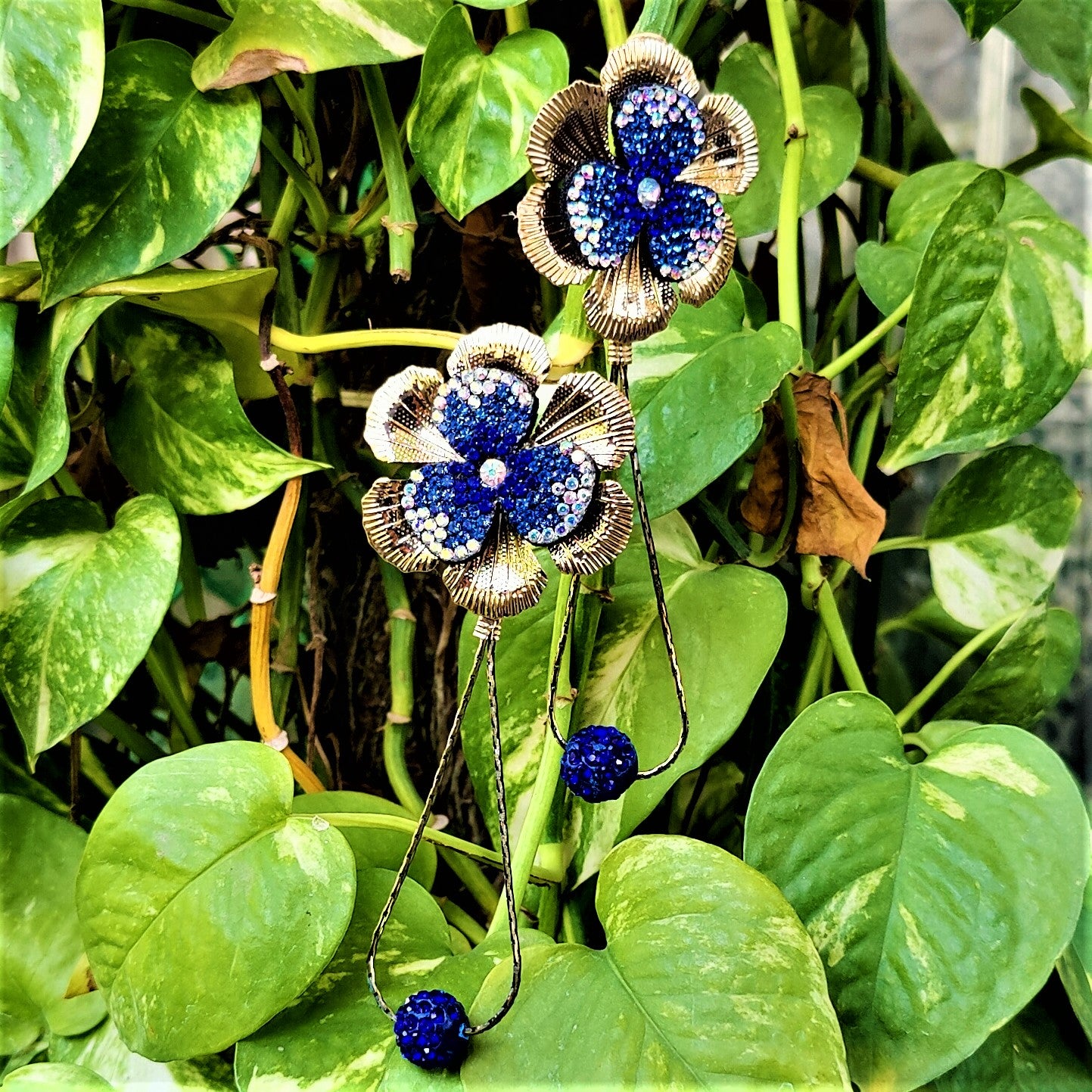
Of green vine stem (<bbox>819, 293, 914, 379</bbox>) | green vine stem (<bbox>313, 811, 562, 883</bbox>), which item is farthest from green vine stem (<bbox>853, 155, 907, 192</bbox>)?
green vine stem (<bbox>313, 811, 562, 883</bbox>)

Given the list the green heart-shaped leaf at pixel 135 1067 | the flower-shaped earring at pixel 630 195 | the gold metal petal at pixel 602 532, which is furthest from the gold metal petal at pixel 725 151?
the green heart-shaped leaf at pixel 135 1067

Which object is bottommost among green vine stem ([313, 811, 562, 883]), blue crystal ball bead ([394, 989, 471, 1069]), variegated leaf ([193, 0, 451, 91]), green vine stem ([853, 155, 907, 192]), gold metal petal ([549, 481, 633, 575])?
green vine stem ([313, 811, 562, 883])

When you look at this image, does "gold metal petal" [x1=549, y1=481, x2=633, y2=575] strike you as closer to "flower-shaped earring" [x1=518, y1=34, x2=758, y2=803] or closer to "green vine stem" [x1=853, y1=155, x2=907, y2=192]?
"flower-shaped earring" [x1=518, y1=34, x2=758, y2=803]

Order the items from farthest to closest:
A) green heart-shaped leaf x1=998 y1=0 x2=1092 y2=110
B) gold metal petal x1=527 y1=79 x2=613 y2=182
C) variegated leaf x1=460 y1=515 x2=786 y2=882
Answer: green heart-shaped leaf x1=998 y1=0 x2=1092 y2=110
variegated leaf x1=460 y1=515 x2=786 y2=882
gold metal petal x1=527 y1=79 x2=613 y2=182

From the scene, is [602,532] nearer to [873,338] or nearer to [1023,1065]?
[873,338]

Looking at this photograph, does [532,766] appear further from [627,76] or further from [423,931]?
[627,76]

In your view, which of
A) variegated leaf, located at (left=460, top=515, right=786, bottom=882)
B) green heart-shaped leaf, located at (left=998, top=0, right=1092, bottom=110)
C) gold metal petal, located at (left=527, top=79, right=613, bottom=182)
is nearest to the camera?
gold metal petal, located at (left=527, top=79, right=613, bottom=182)

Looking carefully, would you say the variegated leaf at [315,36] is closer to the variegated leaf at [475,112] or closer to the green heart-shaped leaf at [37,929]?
the variegated leaf at [475,112]
